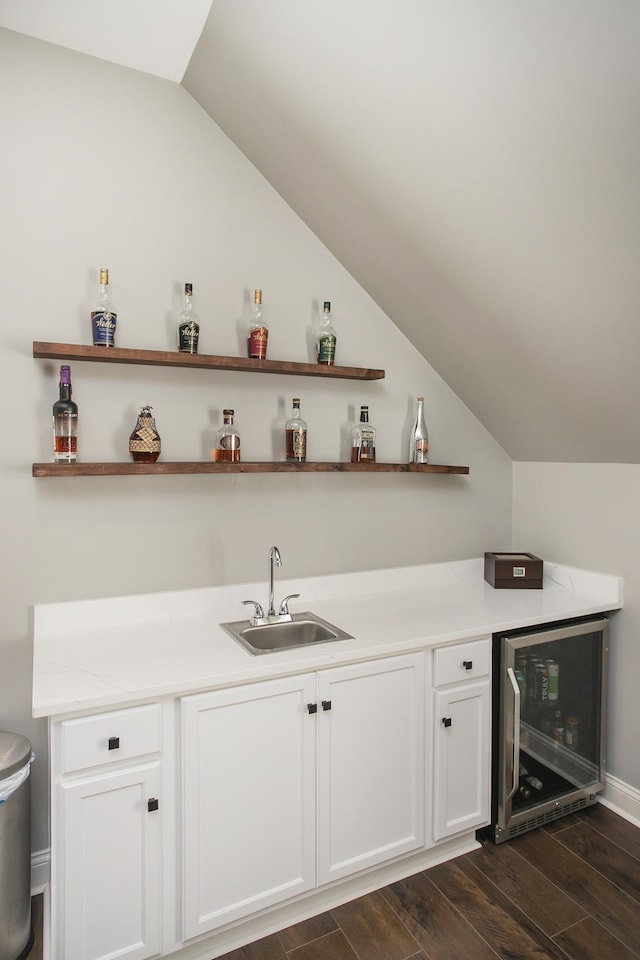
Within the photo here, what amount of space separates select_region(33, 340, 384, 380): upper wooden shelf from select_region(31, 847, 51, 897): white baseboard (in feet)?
5.43

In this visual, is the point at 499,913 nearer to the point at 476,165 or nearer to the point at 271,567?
the point at 271,567

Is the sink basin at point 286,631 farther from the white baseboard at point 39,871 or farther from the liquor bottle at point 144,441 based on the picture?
the white baseboard at point 39,871

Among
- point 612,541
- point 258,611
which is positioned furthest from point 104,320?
point 612,541

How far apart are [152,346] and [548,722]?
7.03 feet

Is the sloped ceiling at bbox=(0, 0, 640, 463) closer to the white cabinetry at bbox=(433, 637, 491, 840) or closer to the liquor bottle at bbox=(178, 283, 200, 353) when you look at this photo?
the liquor bottle at bbox=(178, 283, 200, 353)

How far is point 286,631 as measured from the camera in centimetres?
215

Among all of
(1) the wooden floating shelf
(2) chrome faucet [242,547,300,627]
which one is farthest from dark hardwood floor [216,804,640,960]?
(1) the wooden floating shelf

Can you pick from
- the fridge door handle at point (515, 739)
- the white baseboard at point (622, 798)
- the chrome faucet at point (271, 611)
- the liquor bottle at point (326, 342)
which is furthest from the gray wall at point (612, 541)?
the chrome faucet at point (271, 611)

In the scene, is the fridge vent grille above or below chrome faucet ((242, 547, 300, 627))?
below

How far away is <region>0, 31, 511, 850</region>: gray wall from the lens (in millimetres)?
1910

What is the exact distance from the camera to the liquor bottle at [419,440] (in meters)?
2.58

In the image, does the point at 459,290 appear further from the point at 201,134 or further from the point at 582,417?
the point at 201,134

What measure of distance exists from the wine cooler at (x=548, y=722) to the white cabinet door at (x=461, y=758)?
60 mm

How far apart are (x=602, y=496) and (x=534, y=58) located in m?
1.73
